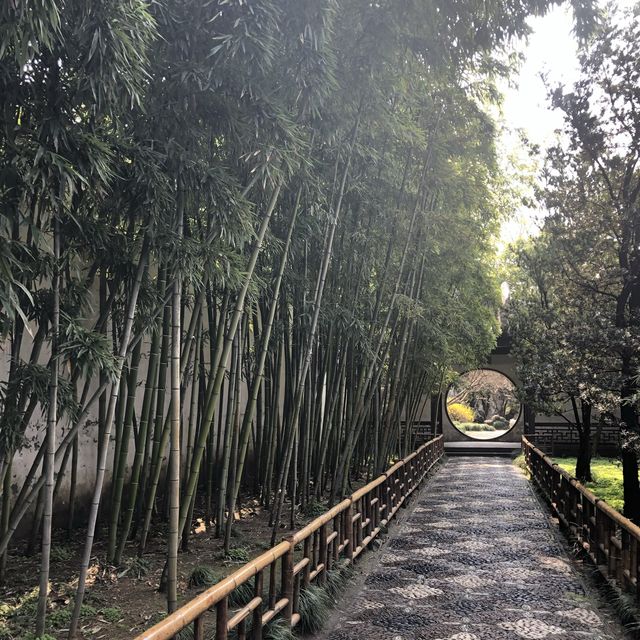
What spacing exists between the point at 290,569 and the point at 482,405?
26425 mm

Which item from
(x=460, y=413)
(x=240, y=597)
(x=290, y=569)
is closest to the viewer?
(x=290, y=569)

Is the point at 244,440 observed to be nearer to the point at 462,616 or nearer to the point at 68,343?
the point at 462,616

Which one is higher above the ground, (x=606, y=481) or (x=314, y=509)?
(x=314, y=509)

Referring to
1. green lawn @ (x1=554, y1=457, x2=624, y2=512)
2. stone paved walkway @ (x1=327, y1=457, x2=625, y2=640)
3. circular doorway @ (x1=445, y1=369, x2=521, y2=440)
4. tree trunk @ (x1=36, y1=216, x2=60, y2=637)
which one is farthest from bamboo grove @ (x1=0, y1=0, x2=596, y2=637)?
circular doorway @ (x1=445, y1=369, x2=521, y2=440)

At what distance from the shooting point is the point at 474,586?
4.35 m

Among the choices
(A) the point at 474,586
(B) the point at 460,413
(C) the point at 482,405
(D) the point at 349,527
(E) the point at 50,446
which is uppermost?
(C) the point at 482,405

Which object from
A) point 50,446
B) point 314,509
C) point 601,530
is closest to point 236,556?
point 314,509

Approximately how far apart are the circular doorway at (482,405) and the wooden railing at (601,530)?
59.5 ft

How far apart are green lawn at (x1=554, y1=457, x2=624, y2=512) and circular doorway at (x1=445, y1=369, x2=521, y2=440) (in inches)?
415

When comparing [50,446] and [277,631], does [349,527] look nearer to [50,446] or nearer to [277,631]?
[277,631]

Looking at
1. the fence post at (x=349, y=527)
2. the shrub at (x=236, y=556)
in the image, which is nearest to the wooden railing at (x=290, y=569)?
the fence post at (x=349, y=527)

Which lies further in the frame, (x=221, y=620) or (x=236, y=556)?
(x=236, y=556)

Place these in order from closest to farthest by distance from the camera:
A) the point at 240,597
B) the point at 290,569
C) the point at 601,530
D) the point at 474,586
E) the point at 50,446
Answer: the point at 50,446 → the point at 290,569 → the point at 240,597 → the point at 474,586 → the point at 601,530

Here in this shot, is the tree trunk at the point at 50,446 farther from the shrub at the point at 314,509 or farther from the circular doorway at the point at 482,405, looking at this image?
the circular doorway at the point at 482,405
